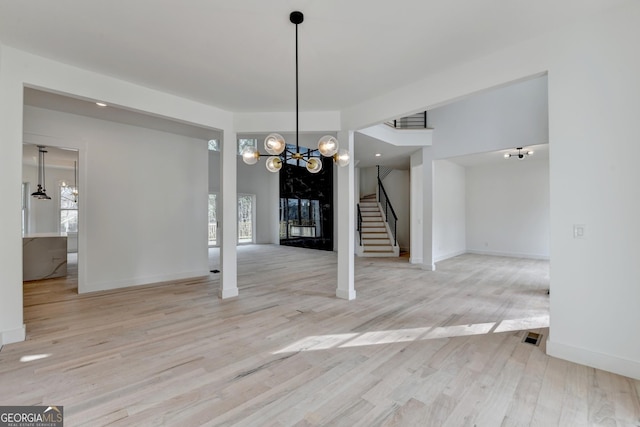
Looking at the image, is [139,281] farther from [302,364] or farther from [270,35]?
[270,35]

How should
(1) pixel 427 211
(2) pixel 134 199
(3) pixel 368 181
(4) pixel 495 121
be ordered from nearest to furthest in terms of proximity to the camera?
(2) pixel 134 199, (4) pixel 495 121, (1) pixel 427 211, (3) pixel 368 181

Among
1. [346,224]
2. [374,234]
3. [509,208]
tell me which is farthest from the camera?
[374,234]

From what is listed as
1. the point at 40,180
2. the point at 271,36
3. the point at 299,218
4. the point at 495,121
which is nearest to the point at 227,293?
the point at 271,36

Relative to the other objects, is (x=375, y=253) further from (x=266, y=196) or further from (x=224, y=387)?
(x=224, y=387)

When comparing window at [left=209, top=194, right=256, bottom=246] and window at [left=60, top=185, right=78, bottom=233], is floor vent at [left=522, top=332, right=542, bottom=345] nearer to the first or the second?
window at [left=209, top=194, right=256, bottom=246]

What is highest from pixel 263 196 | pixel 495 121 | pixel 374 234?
pixel 495 121

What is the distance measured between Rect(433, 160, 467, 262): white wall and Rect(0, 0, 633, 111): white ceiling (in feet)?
15.5

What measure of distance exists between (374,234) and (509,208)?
13.3ft

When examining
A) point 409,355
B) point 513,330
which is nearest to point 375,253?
point 513,330

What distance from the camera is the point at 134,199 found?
5.13 meters

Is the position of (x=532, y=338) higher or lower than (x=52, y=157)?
lower

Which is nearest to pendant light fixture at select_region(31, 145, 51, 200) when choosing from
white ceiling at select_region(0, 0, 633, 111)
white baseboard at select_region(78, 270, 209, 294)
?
white baseboard at select_region(78, 270, 209, 294)

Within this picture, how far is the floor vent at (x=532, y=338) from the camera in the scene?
2820 millimetres

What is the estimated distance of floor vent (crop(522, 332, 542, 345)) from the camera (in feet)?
9.25
